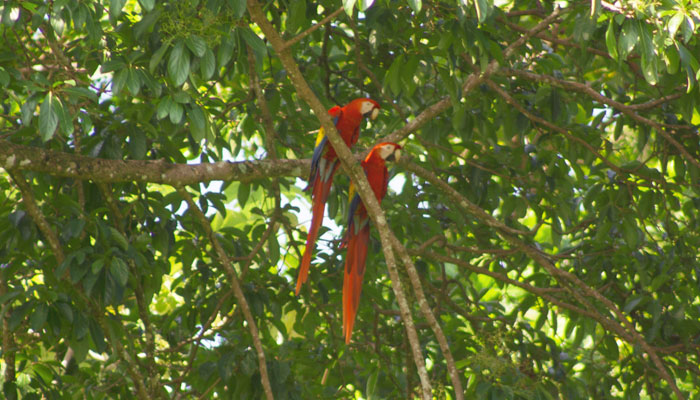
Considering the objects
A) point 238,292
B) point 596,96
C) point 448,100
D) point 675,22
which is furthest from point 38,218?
point 596,96

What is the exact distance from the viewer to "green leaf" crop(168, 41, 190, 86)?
1.95 metres

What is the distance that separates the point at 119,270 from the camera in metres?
2.30

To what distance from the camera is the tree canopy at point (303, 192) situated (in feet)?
7.14

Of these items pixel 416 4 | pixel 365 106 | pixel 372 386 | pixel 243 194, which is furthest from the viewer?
pixel 243 194

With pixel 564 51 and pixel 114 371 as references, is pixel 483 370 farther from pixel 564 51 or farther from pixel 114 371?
pixel 564 51

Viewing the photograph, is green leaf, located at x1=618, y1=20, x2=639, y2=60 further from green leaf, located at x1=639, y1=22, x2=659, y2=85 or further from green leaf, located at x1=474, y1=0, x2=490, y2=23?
green leaf, located at x1=474, y1=0, x2=490, y2=23

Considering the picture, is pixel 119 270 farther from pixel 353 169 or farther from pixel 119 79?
pixel 353 169

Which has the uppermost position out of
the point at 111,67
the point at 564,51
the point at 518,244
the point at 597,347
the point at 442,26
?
the point at 564,51

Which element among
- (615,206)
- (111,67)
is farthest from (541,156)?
(111,67)

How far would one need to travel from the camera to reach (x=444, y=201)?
320 cm

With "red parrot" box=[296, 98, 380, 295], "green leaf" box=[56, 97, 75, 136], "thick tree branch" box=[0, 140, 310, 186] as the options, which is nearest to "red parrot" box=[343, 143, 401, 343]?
"red parrot" box=[296, 98, 380, 295]

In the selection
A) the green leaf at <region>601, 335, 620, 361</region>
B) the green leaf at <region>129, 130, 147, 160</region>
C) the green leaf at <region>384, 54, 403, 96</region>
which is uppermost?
the green leaf at <region>384, 54, 403, 96</region>

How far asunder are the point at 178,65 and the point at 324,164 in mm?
936

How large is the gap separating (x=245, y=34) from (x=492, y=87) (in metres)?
1.19
